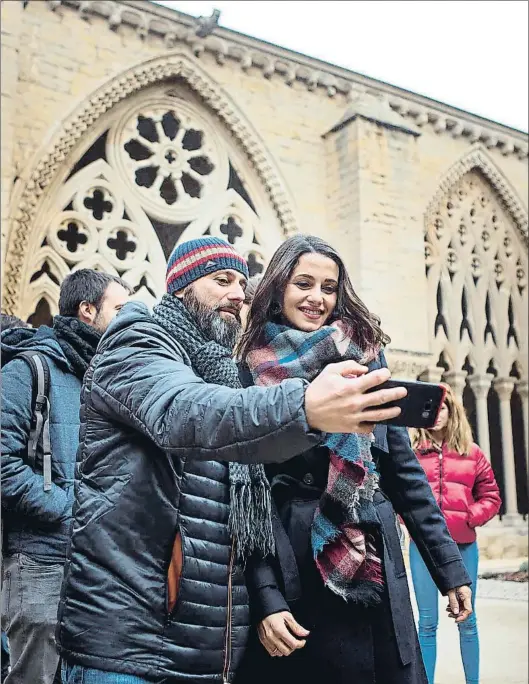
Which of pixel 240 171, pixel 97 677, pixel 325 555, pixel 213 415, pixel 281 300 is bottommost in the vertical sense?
pixel 97 677

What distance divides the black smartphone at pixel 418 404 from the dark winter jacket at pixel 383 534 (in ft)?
2.44

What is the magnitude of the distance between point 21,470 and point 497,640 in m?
4.02

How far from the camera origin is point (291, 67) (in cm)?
1021

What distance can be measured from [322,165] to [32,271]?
440 centimetres

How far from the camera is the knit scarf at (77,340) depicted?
8.80 ft

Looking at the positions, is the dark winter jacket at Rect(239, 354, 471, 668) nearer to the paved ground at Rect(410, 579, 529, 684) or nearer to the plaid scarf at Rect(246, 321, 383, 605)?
the plaid scarf at Rect(246, 321, 383, 605)

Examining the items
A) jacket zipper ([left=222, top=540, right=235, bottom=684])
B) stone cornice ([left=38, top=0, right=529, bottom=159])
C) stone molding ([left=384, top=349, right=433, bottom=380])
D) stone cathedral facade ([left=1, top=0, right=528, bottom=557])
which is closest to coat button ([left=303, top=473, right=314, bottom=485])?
jacket zipper ([left=222, top=540, right=235, bottom=684])

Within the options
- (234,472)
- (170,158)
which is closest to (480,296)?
(170,158)

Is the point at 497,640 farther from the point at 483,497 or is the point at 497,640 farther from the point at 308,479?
the point at 308,479

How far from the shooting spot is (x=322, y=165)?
1062 cm

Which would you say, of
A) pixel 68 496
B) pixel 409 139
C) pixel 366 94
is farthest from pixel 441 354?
pixel 68 496

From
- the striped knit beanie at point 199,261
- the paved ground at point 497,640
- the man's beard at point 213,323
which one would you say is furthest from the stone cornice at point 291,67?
the man's beard at point 213,323

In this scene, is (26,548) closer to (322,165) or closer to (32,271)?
(32,271)

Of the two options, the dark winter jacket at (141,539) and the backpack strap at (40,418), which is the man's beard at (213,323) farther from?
the backpack strap at (40,418)
